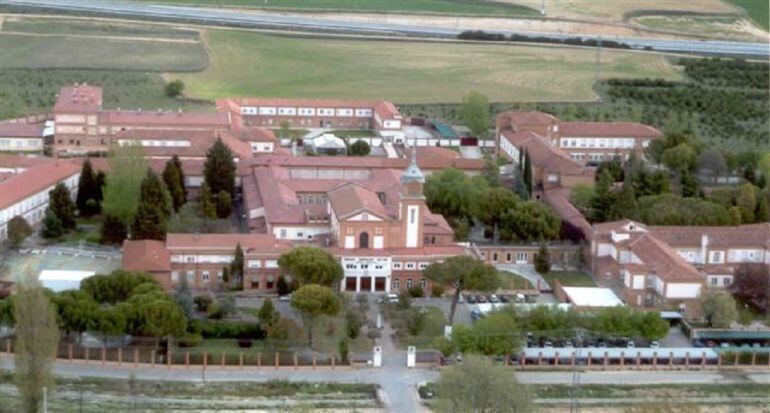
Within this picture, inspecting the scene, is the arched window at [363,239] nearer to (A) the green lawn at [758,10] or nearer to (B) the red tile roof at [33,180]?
(B) the red tile roof at [33,180]

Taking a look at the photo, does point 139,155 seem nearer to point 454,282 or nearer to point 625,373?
point 454,282

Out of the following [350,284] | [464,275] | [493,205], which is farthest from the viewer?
[493,205]

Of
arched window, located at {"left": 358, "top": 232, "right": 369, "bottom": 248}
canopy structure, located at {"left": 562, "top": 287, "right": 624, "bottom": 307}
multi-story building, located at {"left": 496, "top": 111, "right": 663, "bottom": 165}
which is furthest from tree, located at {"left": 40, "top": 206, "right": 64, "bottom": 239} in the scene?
multi-story building, located at {"left": 496, "top": 111, "right": 663, "bottom": 165}

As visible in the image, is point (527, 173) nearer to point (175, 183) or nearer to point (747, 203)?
point (747, 203)

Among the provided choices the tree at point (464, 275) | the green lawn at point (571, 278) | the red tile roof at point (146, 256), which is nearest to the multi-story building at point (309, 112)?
the green lawn at point (571, 278)

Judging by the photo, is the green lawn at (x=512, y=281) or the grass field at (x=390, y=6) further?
the grass field at (x=390, y=6)

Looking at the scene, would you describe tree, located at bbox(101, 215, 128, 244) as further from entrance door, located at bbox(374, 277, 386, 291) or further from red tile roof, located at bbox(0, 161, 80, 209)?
entrance door, located at bbox(374, 277, 386, 291)

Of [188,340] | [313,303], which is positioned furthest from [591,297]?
[188,340]
